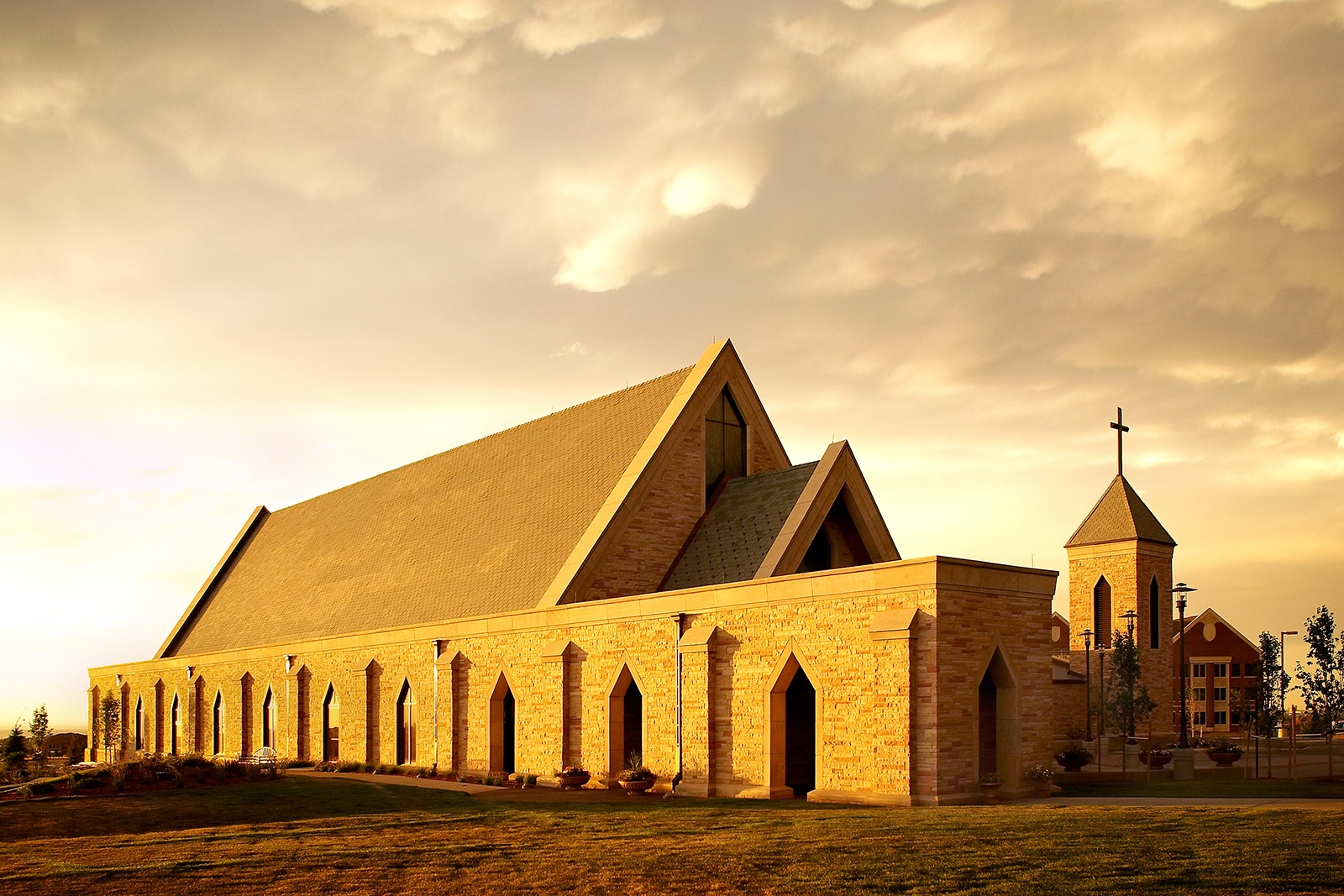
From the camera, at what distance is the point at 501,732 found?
35156 millimetres

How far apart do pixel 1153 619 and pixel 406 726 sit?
138 feet

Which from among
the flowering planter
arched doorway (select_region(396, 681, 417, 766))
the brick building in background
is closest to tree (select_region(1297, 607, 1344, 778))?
the flowering planter

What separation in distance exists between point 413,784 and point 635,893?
20606 mm

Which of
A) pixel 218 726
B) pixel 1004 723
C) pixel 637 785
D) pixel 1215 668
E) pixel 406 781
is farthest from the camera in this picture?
pixel 1215 668

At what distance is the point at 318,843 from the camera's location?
19.2 m

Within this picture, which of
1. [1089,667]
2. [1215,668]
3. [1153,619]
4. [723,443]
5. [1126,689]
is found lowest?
[1215,668]

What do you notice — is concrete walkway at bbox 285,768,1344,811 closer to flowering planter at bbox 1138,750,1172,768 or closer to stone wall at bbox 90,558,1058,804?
stone wall at bbox 90,558,1058,804

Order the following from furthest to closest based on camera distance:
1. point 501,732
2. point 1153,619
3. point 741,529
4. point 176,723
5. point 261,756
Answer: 1. point 1153,619
2. point 176,723
3. point 261,756
4. point 501,732
5. point 741,529

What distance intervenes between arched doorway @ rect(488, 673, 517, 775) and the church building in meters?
0.09

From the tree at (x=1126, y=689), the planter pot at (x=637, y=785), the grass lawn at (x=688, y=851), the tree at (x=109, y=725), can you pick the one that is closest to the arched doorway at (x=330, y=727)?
the tree at (x=109, y=725)

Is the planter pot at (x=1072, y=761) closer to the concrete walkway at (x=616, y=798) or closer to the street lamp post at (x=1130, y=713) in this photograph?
the street lamp post at (x=1130, y=713)

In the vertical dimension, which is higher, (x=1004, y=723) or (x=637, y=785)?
(x=1004, y=723)

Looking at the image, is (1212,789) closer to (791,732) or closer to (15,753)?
(791,732)

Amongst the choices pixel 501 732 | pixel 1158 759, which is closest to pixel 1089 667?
pixel 1158 759
